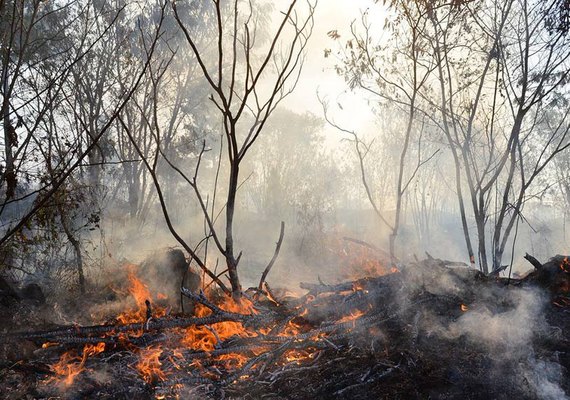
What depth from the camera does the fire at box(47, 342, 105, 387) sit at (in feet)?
9.99

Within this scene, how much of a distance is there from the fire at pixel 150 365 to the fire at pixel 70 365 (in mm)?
450

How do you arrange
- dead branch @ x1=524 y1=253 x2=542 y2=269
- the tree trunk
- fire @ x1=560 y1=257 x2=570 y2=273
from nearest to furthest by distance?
the tree trunk → fire @ x1=560 y1=257 x2=570 y2=273 → dead branch @ x1=524 y1=253 x2=542 y2=269

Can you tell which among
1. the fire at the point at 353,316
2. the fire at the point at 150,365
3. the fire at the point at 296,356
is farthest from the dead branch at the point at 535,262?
the fire at the point at 150,365

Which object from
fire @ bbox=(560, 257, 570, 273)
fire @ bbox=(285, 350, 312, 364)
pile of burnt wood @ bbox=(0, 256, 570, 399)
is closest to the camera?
pile of burnt wood @ bbox=(0, 256, 570, 399)

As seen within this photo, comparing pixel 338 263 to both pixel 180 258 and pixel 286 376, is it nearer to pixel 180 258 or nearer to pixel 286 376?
pixel 180 258

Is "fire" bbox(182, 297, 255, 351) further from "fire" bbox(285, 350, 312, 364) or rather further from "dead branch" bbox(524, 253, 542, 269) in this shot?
"dead branch" bbox(524, 253, 542, 269)

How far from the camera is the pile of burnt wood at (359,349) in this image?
287cm

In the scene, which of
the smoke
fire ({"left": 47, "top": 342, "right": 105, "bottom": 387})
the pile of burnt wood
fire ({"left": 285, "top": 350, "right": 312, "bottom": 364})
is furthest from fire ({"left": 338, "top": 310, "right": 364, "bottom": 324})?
fire ({"left": 47, "top": 342, "right": 105, "bottom": 387})

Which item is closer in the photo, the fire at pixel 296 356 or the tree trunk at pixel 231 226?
the tree trunk at pixel 231 226

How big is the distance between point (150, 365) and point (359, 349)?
1.75 m

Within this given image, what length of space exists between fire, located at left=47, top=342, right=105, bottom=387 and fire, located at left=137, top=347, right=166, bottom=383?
450mm

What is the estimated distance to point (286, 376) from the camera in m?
3.20

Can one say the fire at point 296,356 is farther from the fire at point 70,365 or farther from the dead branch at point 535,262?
the dead branch at point 535,262

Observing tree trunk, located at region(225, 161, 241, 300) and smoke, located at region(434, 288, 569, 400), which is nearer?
smoke, located at region(434, 288, 569, 400)
